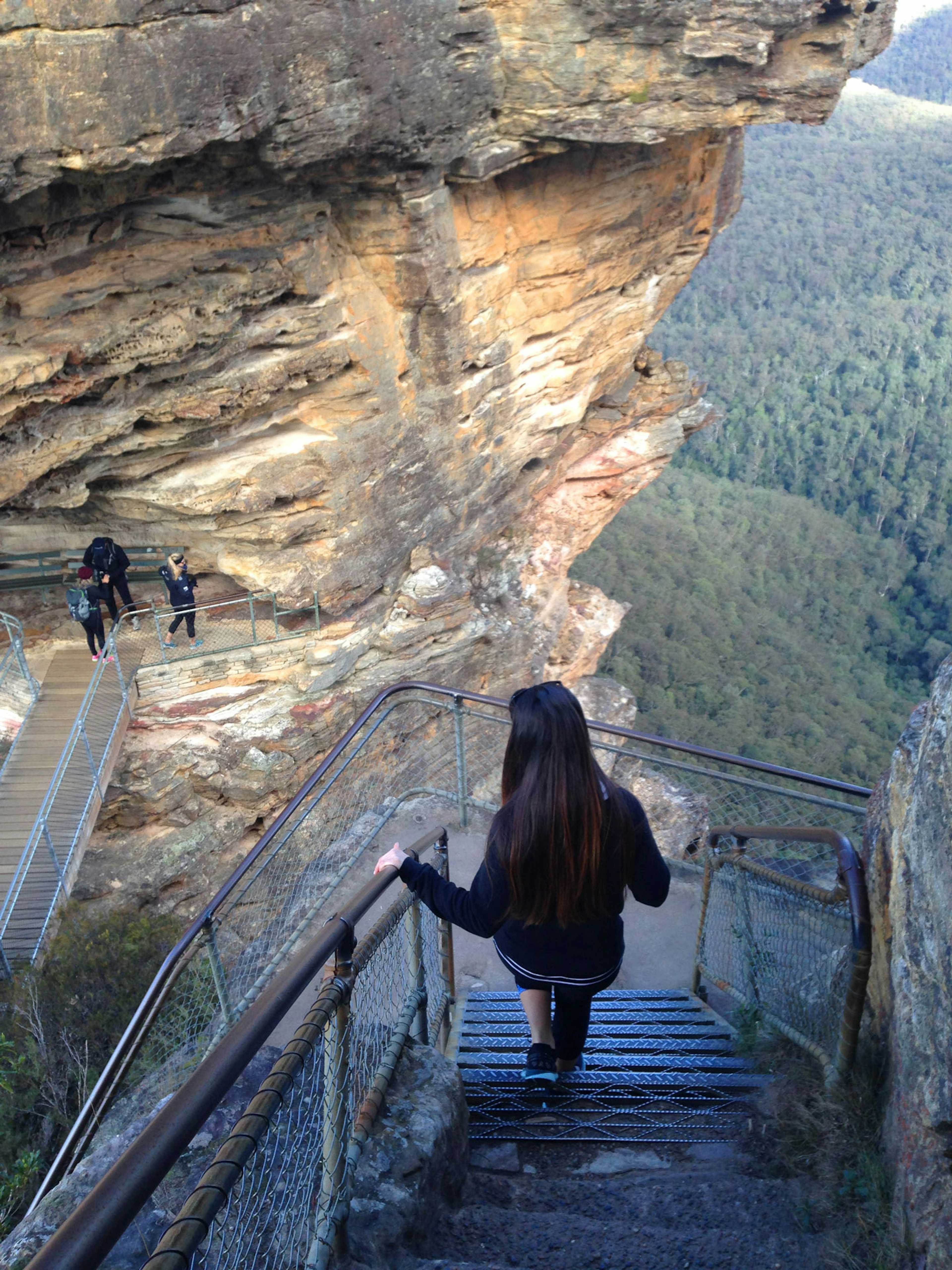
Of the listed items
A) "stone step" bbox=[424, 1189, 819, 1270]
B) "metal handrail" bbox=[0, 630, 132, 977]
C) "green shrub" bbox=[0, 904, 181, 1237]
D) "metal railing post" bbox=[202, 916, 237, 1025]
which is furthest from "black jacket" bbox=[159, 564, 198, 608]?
"stone step" bbox=[424, 1189, 819, 1270]

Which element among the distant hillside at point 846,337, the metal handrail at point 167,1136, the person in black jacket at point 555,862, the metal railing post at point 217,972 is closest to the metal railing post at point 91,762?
the metal railing post at point 217,972

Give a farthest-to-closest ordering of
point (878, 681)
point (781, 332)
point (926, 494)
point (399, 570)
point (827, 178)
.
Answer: point (827, 178) < point (781, 332) < point (926, 494) < point (878, 681) < point (399, 570)

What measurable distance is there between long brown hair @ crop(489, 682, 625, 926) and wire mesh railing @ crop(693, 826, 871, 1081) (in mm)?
918

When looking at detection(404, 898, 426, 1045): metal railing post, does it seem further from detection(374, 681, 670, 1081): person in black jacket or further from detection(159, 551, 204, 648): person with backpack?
detection(159, 551, 204, 648): person with backpack

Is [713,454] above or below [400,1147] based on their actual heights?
below

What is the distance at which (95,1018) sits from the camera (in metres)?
7.23

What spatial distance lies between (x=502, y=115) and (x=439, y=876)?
353 inches

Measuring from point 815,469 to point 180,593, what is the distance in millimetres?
48549

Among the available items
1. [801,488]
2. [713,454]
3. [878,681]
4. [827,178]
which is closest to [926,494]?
[801,488]

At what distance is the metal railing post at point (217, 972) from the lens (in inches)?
169

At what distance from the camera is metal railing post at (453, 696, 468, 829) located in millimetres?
5230

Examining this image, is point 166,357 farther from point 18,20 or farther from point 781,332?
point 781,332

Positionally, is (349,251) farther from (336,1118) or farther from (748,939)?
(336,1118)

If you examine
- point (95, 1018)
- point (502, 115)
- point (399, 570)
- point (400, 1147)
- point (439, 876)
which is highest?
point (502, 115)
